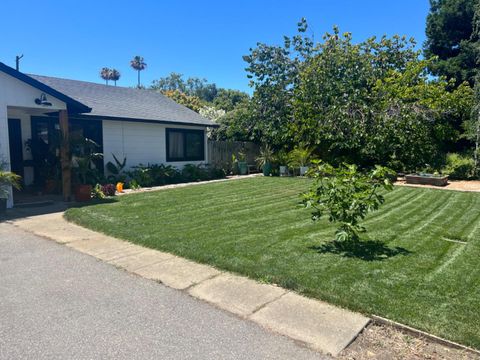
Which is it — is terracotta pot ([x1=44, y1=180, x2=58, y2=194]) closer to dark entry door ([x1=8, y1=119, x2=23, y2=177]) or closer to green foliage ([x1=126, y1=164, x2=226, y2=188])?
dark entry door ([x1=8, y1=119, x2=23, y2=177])

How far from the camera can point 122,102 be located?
567 inches

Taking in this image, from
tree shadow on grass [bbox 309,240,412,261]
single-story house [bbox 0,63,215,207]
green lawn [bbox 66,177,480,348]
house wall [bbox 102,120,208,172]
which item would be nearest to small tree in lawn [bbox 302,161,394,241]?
tree shadow on grass [bbox 309,240,412,261]

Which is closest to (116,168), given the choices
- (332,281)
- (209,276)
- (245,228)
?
(245,228)

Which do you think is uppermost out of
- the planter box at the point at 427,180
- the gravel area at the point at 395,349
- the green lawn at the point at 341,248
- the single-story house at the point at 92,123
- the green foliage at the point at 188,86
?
the green foliage at the point at 188,86

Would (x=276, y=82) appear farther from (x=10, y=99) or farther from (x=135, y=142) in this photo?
(x=10, y=99)

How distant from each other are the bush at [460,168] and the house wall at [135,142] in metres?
11.5

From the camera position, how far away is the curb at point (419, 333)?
109 inches

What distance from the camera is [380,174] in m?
4.77

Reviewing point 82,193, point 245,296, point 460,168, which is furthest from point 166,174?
point 460,168

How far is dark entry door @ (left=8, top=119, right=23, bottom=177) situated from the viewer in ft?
35.3

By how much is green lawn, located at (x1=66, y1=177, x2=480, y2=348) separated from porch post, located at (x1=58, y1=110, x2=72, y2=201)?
1.44 m

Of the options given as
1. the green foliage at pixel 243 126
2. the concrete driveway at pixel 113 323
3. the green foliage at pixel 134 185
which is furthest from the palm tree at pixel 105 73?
the concrete driveway at pixel 113 323

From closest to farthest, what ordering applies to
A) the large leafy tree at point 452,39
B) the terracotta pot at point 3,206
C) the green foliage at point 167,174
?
the terracotta pot at point 3,206
the green foliage at point 167,174
the large leafy tree at point 452,39

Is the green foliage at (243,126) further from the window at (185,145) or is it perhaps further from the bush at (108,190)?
the bush at (108,190)
